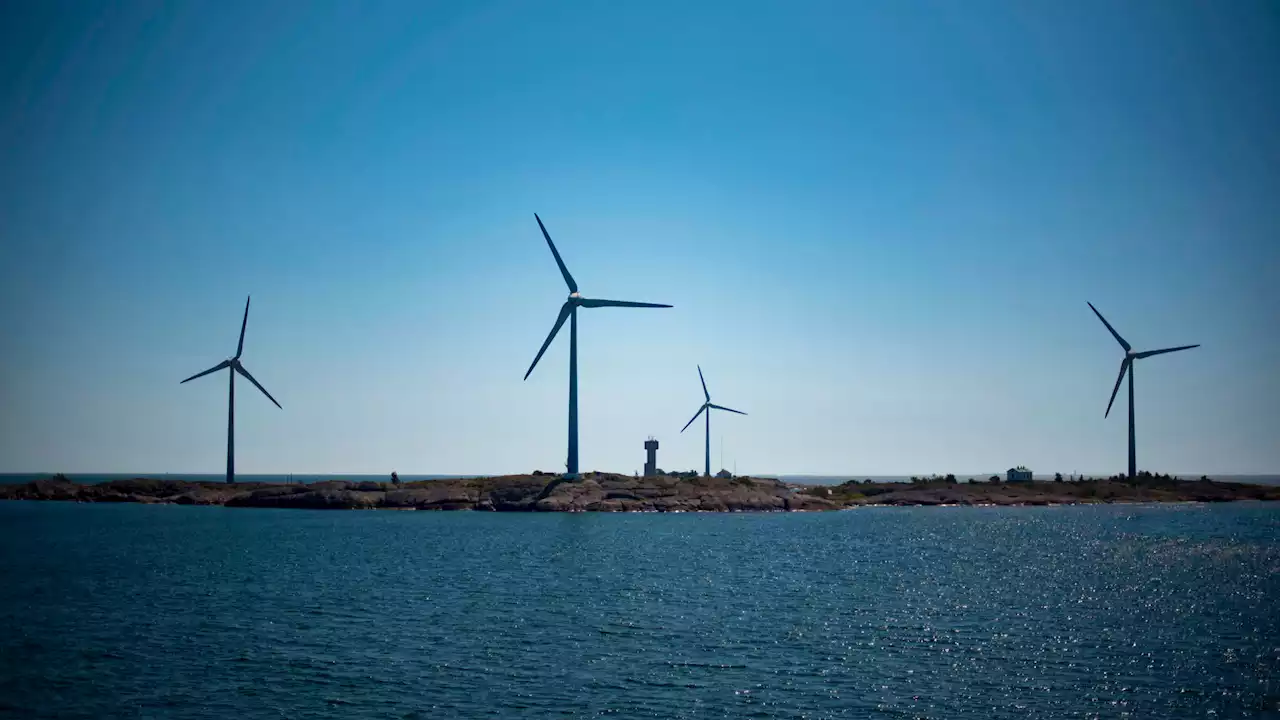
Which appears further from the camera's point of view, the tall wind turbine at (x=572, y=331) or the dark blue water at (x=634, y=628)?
the tall wind turbine at (x=572, y=331)

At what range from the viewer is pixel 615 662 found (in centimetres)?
4003

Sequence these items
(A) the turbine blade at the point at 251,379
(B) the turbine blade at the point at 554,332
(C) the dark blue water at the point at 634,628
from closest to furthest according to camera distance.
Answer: (C) the dark blue water at the point at 634,628 → (B) the turbine blade at the point at 554,332 → (A) the turbine blade at the point at 251,379

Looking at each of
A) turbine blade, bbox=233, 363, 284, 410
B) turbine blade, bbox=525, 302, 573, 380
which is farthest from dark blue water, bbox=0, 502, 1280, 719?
turbine blade, bbox=233, 363, 284, 410

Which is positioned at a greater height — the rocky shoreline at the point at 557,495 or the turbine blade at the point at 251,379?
the turbine blade at the point at 251,379

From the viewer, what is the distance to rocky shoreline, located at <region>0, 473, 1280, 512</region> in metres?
147

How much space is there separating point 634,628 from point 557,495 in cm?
9735

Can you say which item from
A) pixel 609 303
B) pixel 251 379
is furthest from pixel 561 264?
pixel 251 379

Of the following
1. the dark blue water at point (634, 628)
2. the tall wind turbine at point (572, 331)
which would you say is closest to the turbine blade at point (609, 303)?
the tall wind turbine at point (572, 331)

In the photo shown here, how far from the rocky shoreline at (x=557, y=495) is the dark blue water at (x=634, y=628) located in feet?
168

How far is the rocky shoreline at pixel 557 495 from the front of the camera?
14738cm

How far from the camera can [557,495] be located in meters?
144

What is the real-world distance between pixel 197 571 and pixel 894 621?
51.1 metres

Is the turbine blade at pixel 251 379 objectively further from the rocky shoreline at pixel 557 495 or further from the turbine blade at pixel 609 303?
the turbine blade at pixel 609 303

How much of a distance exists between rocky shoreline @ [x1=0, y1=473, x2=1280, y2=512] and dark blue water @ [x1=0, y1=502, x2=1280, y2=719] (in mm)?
51150
